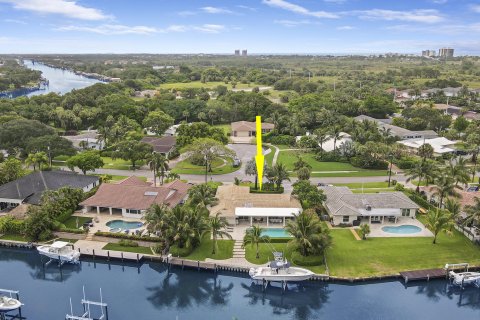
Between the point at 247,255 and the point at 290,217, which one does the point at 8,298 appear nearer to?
the point at 247,255

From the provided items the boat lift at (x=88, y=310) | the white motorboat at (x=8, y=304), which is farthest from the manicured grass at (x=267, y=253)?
the white motorboat at (x=8, y=304)

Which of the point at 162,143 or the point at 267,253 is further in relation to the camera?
the point at 162,143

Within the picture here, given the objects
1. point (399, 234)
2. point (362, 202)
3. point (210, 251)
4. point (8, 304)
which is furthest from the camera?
point (362, 202)

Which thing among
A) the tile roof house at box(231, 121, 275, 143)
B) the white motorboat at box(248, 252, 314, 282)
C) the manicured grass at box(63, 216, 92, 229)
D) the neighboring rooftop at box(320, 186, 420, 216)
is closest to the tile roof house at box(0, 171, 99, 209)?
the manicured grass at box(63, 216, 92, 229)

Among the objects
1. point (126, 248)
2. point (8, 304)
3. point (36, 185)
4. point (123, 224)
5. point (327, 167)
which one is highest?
point (36, 185)

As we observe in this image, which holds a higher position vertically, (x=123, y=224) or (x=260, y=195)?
(x=260, y=195)

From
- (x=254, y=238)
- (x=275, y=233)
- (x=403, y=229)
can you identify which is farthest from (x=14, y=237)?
(x=403, y=229)

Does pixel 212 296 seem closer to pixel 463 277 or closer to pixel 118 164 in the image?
pixel 463 277
